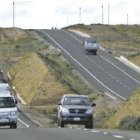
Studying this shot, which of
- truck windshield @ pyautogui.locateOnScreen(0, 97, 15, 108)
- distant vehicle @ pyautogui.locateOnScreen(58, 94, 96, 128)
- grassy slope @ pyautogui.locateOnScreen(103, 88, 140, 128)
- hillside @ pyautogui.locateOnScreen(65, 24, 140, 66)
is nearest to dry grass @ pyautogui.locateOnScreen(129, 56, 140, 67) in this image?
hillside @ pyautogui.locateOnScreen(65, 24, 140, 66)

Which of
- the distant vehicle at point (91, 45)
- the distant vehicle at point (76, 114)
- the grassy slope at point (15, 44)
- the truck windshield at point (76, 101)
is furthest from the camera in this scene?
the distant vehicle at point (91, 45)

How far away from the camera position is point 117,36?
138375 millimetres

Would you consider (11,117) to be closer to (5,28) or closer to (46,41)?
(46,41)

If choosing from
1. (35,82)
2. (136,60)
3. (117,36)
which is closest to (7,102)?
(35,82)

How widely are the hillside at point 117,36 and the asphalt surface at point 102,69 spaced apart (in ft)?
15.4

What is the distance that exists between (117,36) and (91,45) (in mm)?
33546

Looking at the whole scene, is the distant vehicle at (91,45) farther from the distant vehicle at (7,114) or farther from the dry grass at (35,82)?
the distant vehicle at (7,114)

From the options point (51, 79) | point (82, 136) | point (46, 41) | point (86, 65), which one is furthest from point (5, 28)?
point (82, 136)

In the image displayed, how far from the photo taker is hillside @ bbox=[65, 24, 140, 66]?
386 feet

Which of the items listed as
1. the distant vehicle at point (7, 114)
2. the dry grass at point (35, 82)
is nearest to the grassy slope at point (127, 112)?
the distant vehicle at point (7, 114)

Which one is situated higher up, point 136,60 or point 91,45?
point 91,45

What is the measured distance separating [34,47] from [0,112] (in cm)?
8137

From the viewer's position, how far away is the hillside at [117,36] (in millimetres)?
117750

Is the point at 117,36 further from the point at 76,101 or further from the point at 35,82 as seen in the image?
the point at 76,101
